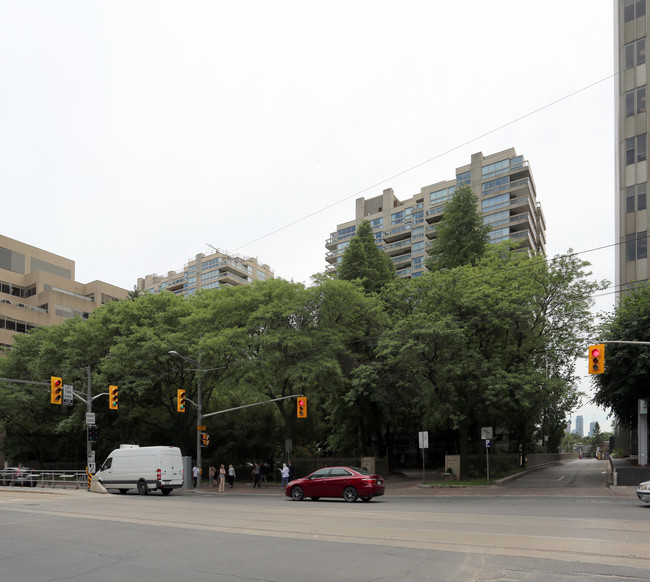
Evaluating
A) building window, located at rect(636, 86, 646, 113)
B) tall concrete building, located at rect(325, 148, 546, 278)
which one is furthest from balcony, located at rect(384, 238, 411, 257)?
building window, located at rect(636, 86, 646, 113)

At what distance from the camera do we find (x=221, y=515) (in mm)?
19938

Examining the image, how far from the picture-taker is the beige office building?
7719cm

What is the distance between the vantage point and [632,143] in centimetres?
5253

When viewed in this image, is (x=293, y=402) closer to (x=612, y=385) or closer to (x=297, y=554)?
(x=612, y=385)

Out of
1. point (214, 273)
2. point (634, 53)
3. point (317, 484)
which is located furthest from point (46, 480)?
point (214, 273)

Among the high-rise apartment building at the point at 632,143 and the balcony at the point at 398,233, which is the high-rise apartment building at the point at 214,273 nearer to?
the balcony at the point at 398,233

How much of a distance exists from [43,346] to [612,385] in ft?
137

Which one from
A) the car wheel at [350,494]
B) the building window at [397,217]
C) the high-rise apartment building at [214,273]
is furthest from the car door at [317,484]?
the high-rise apartment building at [214,273]

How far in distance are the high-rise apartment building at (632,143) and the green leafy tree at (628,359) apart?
54.0 feet

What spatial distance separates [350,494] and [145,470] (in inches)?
501

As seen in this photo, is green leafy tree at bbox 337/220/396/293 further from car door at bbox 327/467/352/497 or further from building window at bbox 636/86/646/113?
car door at bbox 327/467/352/497

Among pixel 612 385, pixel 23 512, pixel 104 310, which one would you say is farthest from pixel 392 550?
pixel 104 310

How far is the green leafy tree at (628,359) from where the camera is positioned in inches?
1290

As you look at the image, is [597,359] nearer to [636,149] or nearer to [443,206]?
[636,149]
